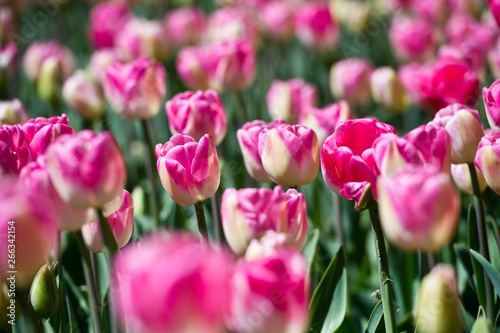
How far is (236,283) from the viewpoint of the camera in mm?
527

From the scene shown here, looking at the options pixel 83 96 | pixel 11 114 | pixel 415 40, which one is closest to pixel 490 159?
pixel 11 114

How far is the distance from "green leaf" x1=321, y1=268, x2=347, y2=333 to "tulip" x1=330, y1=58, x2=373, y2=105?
40.7 inches

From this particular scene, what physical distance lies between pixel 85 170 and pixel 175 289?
0.25 m

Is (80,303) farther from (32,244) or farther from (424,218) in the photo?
(424,218)

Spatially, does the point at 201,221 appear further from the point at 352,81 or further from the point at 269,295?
the point at 352,81

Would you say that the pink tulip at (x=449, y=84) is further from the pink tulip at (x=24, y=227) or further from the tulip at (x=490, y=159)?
the pink tulip at (x=24, y=227)

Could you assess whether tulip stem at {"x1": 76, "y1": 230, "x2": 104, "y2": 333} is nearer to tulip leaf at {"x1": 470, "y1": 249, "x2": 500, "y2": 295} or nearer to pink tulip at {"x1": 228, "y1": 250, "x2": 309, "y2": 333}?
pink tulip at {"x1": 228, "y1": 250, "x2": 309, "y2": 333}

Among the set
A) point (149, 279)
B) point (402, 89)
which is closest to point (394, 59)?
point (402, 89)

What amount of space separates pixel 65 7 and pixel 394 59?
183 centimetres

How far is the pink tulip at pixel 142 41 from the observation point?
2.23 m

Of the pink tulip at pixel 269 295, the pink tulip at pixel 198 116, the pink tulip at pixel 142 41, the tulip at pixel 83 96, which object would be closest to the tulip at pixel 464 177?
the pink tulip at pixel 198 116

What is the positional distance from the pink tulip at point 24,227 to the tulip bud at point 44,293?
0.76 ft

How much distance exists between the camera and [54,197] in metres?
0.72

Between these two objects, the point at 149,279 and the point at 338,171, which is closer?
the point at 149,279
